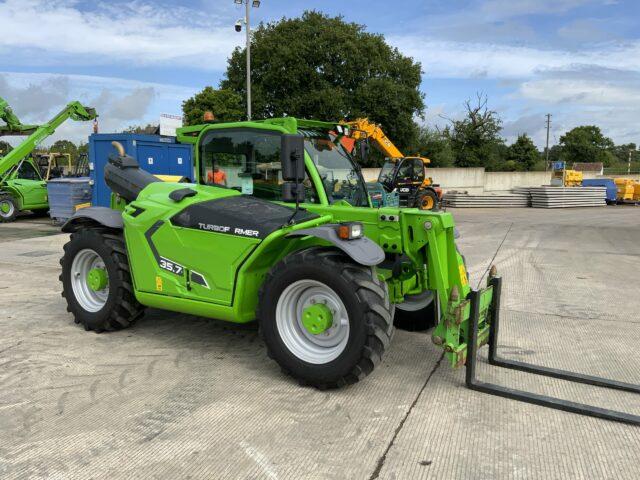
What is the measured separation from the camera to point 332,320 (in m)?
3.95

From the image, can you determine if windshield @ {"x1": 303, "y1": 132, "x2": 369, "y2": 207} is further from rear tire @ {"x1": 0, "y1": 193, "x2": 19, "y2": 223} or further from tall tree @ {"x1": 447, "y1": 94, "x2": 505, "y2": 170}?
tall tree @ {"x1": 447, "y1": 94, "x2": 505, "y2": 170}

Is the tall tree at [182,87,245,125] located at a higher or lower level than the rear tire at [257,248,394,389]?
higher

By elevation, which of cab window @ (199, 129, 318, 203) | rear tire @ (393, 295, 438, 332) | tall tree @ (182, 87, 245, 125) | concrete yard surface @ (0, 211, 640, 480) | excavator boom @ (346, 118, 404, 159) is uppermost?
tall tree @ (182, 87, 245, 125)

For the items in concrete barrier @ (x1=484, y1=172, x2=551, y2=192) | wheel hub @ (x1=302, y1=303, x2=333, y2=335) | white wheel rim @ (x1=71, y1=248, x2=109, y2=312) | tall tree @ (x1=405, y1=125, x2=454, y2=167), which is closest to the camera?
wheel hub @ (x1=302, y1=303, x2=333, y2=335)

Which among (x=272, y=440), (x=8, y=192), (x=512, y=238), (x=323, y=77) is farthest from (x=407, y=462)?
(x=323, y=77)

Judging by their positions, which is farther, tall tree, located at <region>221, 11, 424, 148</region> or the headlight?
tall tree, located at <region>221, 11, 424, 148</region>

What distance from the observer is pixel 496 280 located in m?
4.21

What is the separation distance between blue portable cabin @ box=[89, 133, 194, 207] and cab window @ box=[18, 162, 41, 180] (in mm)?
5200

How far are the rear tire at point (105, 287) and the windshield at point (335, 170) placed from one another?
203 cm

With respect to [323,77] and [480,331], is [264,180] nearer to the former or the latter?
[480,331]

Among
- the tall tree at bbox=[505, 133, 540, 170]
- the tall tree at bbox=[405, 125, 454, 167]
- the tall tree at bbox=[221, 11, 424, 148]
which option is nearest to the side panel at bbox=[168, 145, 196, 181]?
the tall tree at bbox=[221, 11, 424, 148]

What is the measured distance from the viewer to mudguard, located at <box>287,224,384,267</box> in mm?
3693

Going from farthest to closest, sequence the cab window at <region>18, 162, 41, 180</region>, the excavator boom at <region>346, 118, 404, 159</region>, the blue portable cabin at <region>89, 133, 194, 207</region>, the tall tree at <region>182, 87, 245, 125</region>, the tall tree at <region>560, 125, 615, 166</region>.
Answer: the tall tree at <region>560, 125, 615, 166</region>, the tall tree at <region>182, 87, 245, 125</region>, the excavator boom at <region>346, 118, 404, 159</region>, the cab window at <region>18, 162, 41, 180</region>, the blue portable cabin at <region>89, 133, 194, 207</region>

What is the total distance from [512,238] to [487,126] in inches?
1355
